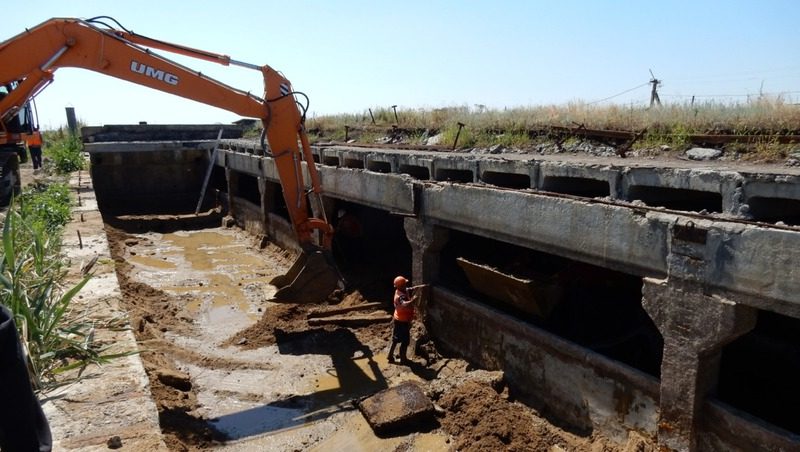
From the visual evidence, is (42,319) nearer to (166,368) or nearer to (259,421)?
(166,368)

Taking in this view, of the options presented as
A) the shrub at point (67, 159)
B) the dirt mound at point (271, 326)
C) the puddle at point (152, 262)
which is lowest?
the dirt mound at point (271, 326)

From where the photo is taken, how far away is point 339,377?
24.4 ft

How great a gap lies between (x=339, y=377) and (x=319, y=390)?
15.9 inches

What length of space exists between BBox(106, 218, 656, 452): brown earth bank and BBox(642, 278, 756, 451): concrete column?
39cm

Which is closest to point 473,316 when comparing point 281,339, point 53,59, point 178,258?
point 281,339

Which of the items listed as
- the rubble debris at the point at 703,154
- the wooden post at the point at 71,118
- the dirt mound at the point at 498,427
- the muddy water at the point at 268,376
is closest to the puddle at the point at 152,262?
the muddy water at the point at 268,376

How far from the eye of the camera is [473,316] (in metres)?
7.18

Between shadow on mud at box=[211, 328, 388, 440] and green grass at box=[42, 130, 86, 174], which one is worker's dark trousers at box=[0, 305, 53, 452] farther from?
green grass at box=[42, 130, 86, 174]

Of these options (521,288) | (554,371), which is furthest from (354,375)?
(554,371)

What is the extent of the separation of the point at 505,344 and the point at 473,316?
0.65 meters

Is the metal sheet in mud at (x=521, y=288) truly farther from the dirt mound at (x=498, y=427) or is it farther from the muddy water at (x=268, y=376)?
the muddy water at (x=268, y=376)

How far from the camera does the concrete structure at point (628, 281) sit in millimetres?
4344

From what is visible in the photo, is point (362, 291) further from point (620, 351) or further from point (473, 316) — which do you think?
point (620, 351)

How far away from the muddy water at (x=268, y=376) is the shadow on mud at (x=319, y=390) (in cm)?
1
